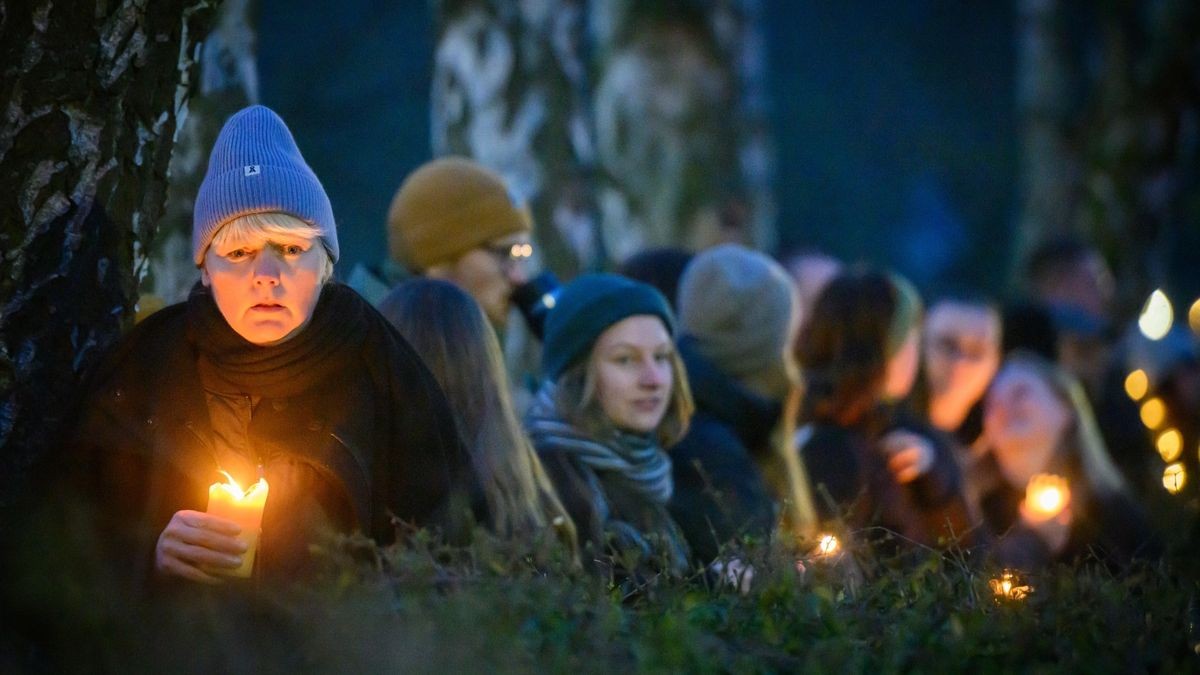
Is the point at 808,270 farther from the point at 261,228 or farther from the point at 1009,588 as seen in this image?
the point at 261,228

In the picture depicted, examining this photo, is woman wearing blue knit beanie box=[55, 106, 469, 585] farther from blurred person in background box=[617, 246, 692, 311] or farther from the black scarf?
blurred person in background box=[617, 246, 692, 311]

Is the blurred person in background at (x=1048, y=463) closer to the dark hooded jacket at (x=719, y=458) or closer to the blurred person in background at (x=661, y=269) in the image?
the dark hooded jacket at (x=719, y=458)

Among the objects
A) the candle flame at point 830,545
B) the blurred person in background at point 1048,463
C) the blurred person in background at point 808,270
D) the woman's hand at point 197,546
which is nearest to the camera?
the woman's hand at point 197,546

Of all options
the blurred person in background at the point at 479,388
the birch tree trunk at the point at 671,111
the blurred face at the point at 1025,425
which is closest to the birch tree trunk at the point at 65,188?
the blurred person in background at the point at 479,388

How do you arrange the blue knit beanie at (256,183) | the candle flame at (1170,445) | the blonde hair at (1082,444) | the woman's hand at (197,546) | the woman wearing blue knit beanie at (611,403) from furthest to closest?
the candle flame at (1170,445)
the blonde hair at (1082,444)
the woman wearing blue knit beanie at (611,403)
the blue knit beanie at (256,183)
the woman's hand at (197,546)

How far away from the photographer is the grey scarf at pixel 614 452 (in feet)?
17.3

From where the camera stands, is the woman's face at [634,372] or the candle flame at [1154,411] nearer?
the woman's face at [634,372]

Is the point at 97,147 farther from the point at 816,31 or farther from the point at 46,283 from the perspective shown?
the point at 816,31

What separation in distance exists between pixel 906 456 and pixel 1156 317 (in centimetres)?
332

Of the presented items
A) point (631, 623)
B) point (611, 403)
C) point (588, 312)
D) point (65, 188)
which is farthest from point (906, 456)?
point (65, 188)

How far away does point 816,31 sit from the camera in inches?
1062

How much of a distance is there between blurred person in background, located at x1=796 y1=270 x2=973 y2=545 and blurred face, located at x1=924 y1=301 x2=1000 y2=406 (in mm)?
1023

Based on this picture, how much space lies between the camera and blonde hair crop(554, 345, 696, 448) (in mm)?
5438

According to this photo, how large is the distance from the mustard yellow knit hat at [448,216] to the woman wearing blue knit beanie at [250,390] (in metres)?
2.42
